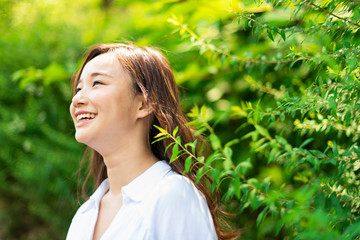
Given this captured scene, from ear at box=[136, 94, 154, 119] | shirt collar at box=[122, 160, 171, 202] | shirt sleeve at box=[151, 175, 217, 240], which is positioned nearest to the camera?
shirt sleeve at box=[151, 175, 217, 240]

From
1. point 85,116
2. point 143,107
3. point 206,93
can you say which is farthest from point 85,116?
point 206,93

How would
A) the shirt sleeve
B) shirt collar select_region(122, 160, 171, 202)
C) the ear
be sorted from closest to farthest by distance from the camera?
the shirt sleeve → shirt collar select_region(122, 160, 171, 202) → the ear

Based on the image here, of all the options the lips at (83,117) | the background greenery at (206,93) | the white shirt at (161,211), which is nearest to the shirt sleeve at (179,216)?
the white shirt at (161,211)

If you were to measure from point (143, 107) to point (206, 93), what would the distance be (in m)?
1.07

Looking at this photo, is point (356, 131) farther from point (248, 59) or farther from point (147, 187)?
point (147, 187)

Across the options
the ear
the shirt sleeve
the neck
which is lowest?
the shirt sleeve

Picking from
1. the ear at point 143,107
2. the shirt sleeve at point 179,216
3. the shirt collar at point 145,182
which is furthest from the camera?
the ear at point 143,107

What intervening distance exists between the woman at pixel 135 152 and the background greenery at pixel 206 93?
144mm

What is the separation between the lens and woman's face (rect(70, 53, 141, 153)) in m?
1.50

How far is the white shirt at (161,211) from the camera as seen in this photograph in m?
1.33

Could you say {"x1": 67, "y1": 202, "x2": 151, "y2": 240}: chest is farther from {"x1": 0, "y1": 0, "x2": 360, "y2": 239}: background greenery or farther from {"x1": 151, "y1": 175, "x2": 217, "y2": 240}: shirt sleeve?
{"x1": 0, "y1": 0, "x2": 360, "y2": 239}: background greenery

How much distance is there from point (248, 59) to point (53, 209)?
249 cm

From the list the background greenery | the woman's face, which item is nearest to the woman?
the woman's face

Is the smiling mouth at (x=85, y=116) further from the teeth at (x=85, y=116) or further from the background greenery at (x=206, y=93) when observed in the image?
the background greenery at (x=206, y=93)
